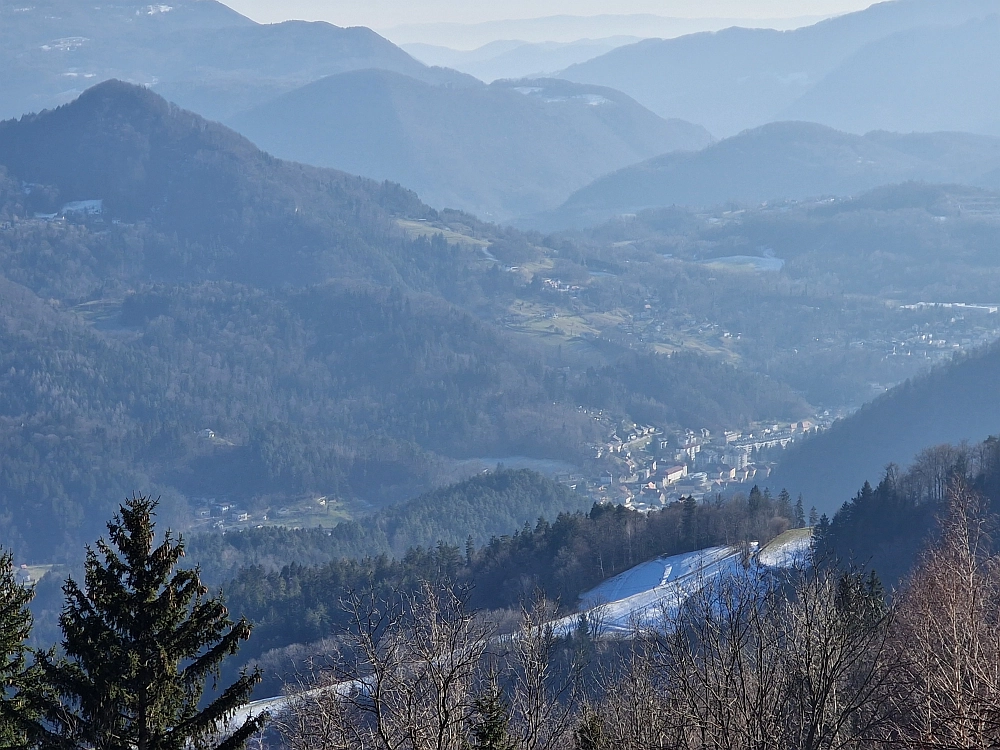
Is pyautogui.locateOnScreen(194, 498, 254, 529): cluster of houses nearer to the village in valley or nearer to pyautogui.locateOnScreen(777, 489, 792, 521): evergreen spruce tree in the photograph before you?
the village in valley

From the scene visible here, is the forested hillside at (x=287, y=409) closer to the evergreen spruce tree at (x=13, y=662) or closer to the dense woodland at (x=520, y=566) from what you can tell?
the dense woodland at (x=520, y=566)

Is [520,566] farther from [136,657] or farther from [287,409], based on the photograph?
[287,409]

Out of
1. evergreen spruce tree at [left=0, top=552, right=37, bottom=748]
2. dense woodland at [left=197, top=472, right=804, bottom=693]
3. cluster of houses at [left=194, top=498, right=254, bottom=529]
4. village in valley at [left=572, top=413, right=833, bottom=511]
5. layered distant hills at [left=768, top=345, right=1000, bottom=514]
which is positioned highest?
evergreen spruce tree at [left=0, top=552, right=37, bottom=748]

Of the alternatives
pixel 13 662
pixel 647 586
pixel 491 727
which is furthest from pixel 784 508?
pixel 13 662

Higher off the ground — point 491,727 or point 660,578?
point 491,727

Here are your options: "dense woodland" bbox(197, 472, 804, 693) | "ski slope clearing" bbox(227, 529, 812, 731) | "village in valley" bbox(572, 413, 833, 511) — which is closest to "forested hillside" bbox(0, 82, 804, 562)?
"village in valley" bbox(572, 413, 833, 511)

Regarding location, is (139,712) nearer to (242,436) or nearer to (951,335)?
(242,436)

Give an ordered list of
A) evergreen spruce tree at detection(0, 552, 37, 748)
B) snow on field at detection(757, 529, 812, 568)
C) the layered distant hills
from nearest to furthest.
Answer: evergreen spruce tree at detection(0, 552, 37, 748) < snow on field at detection(757, 529, 812, 568) < the layered distant hills
